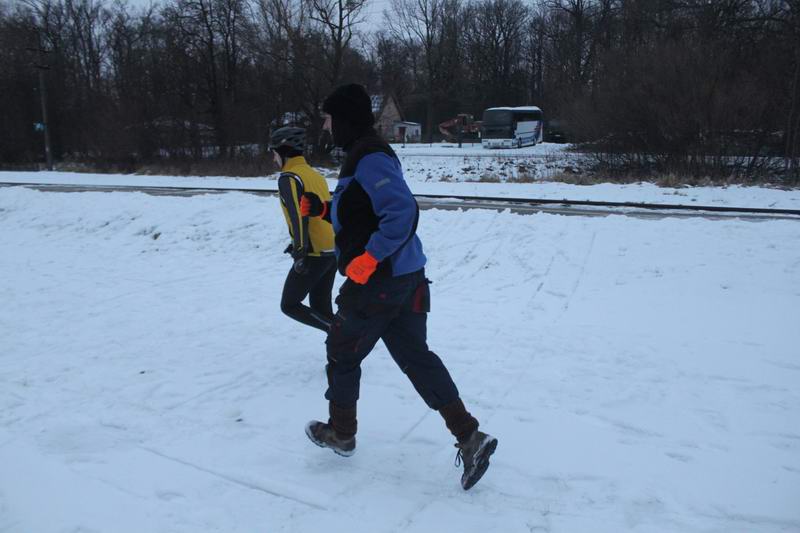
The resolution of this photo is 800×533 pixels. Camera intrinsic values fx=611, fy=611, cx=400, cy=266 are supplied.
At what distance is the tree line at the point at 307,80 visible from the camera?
2053 cm

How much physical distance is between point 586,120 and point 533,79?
50.7 metres

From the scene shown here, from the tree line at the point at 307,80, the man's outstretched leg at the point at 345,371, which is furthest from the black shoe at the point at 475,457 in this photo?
the tree line at the point at 307,80

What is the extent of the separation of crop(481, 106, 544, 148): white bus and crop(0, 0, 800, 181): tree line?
5.78 m

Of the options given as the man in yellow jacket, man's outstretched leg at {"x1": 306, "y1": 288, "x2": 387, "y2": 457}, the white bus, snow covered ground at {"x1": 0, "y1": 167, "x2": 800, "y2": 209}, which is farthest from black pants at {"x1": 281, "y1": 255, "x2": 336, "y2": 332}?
Answer: the white bus

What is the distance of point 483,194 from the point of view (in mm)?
15125

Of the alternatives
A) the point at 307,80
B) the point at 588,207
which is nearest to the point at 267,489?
the point at 588,207

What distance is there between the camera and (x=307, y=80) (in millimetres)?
32969

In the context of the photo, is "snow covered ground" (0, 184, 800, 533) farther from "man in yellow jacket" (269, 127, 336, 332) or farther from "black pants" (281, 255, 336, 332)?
"man in yellow jacket" (269, 127, 336, 332)

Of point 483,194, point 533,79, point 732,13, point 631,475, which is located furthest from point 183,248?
point 533,79

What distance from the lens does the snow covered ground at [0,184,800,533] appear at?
300 centimetres

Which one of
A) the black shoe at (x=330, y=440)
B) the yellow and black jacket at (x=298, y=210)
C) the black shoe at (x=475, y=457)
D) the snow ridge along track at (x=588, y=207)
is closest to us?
the black shoe at (x=475, y=457)

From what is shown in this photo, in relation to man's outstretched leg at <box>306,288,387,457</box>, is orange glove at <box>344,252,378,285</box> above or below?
above

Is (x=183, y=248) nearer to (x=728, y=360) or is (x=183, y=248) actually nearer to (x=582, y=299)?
(x=582, y=299)

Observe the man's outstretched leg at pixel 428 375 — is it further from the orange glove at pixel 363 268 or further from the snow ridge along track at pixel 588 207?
the snow ridge along track at pixel 588 207
